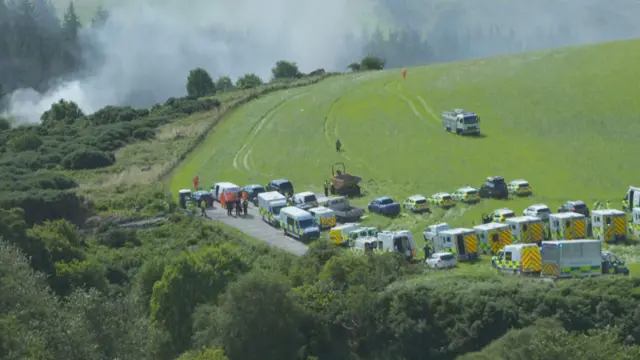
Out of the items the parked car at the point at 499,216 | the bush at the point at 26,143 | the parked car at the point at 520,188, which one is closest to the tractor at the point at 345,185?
the parked car at the point at 520,188

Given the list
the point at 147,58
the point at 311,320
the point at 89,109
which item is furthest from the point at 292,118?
the point at 147,58

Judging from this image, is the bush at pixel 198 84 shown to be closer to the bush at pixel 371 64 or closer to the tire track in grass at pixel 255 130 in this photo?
the bush at pixel 371 64

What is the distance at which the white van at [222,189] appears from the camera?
60594mm

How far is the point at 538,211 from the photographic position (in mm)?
48156

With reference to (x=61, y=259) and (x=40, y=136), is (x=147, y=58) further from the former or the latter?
(x=61, y=259)

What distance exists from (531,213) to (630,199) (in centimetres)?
532

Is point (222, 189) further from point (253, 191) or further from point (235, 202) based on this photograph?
point (235, 202)

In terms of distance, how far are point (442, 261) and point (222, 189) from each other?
73.5ft

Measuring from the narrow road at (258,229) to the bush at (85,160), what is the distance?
19.6m

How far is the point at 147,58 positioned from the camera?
643ft

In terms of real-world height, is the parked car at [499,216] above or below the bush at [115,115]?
below

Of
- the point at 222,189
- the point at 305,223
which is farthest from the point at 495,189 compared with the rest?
the point at 222,189

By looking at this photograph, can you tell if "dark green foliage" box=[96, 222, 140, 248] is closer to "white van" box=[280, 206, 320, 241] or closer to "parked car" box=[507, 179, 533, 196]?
"white van" box=[280, 206, 320, 241]

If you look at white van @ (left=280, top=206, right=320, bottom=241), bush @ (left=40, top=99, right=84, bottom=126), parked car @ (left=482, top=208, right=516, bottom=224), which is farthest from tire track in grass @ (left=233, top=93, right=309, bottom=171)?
bush @ (left=40, top=99, right=84, bottom=126)
